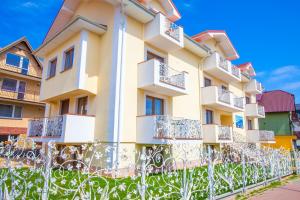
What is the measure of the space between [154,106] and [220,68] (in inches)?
289

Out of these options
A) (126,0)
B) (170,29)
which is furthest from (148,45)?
(126,0)

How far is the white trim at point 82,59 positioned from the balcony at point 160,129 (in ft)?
11.0

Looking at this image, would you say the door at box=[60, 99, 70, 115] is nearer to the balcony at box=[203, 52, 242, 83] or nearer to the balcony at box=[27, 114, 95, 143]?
the balcony at box=[27, 114, 95, 143]

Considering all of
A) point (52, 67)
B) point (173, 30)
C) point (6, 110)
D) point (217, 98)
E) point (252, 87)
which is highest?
point (173, 30)

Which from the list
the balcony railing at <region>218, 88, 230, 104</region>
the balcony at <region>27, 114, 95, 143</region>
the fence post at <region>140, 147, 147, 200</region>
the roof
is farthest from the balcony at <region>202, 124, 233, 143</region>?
the fence post at <region>140, 147, 147, 200</region>

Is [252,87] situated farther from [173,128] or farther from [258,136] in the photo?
[173,128]

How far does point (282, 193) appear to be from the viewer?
7000 millimetres

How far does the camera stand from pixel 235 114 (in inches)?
813

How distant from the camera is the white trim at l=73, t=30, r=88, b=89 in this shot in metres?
10.3

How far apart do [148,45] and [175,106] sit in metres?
4.07

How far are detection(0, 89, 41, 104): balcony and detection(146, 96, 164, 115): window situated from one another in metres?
16.6

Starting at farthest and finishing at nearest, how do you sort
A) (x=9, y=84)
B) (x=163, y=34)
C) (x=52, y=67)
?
(x=9, y=84) → (x=52, y=67) → (x=163, y=34)

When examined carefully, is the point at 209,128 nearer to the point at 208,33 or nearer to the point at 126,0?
the point at 208,33

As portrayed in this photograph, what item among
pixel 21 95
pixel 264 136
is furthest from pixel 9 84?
pixel 264 136
